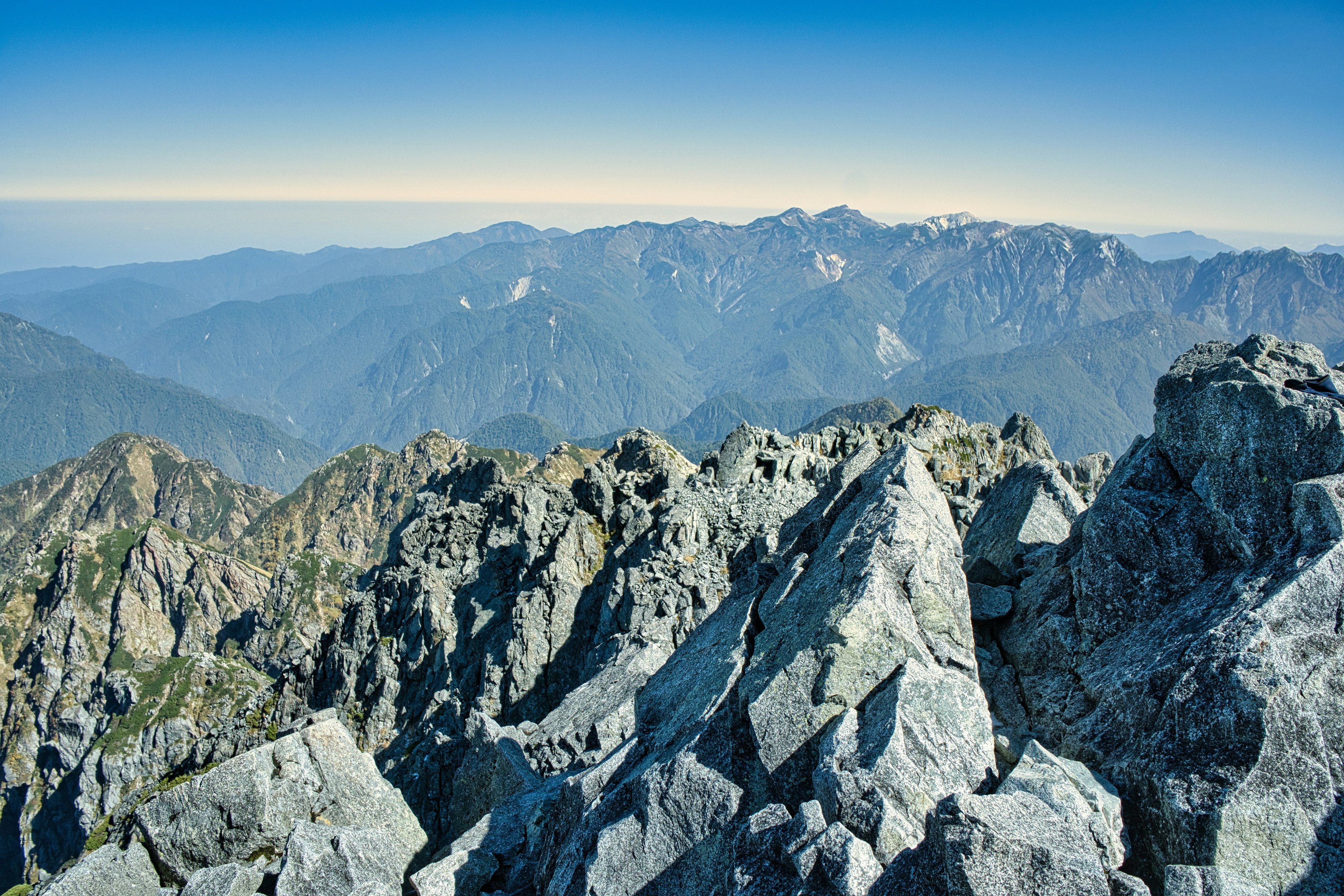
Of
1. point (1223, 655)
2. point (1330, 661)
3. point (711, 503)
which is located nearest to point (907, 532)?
point (1223, 655)

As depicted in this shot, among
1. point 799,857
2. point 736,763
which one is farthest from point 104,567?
point 799,857

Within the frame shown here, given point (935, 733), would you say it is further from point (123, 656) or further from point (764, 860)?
point (123, 656)

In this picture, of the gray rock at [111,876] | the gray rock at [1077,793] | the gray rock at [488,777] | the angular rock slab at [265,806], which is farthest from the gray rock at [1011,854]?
the gray rock at [111,876]

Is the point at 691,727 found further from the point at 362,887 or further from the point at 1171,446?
the point at 1171,446

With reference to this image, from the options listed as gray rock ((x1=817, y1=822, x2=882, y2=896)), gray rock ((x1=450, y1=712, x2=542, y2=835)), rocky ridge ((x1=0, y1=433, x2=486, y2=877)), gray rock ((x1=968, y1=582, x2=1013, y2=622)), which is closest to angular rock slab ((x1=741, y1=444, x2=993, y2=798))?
gray rock ((x1=968, y1=582, x2=1013, y2=622))

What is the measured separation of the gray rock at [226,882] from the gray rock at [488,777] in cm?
721

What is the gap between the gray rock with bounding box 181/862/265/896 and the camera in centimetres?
1936

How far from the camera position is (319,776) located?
23.9 metres

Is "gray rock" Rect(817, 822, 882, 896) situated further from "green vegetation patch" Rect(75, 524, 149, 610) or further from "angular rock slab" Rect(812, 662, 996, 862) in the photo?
"green vegetation patch" Rect(75, 524, 149, 610)

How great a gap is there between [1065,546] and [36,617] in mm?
220180

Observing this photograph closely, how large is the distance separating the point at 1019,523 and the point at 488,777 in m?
22.9

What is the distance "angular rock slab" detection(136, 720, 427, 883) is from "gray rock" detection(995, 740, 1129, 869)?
18241mm

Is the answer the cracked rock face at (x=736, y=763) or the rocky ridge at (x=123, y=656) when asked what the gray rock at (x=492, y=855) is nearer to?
the cracked rock face at (x=736, y=763)

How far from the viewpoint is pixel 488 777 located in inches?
1078
